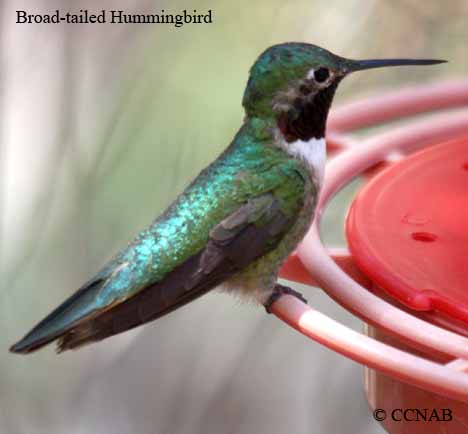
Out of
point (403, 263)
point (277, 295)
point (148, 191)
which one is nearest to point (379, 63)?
point (403, 263)

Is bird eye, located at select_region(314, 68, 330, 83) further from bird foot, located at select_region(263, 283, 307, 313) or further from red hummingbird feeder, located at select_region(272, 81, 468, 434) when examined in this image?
bird foot, located at select_region(263, 283, 307, 313)

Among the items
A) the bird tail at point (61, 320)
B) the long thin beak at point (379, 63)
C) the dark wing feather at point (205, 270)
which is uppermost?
the long thin beak at point (379, 63)

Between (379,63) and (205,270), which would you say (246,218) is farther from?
(379,63)

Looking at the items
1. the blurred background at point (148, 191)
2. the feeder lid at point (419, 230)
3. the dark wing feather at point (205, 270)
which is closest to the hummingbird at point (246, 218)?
the dark wing feather at point (205, 270)

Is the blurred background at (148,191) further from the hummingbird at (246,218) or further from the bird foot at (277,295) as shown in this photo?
A: the bird foot at (277,295)

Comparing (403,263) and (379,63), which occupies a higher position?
(379,63)

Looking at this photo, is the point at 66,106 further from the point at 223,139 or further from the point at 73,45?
the point at 223,139

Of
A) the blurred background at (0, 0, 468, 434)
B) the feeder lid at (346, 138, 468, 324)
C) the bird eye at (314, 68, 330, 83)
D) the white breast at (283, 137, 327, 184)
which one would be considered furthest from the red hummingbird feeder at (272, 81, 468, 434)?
the blurred background at (0, 0, 468, 434)
